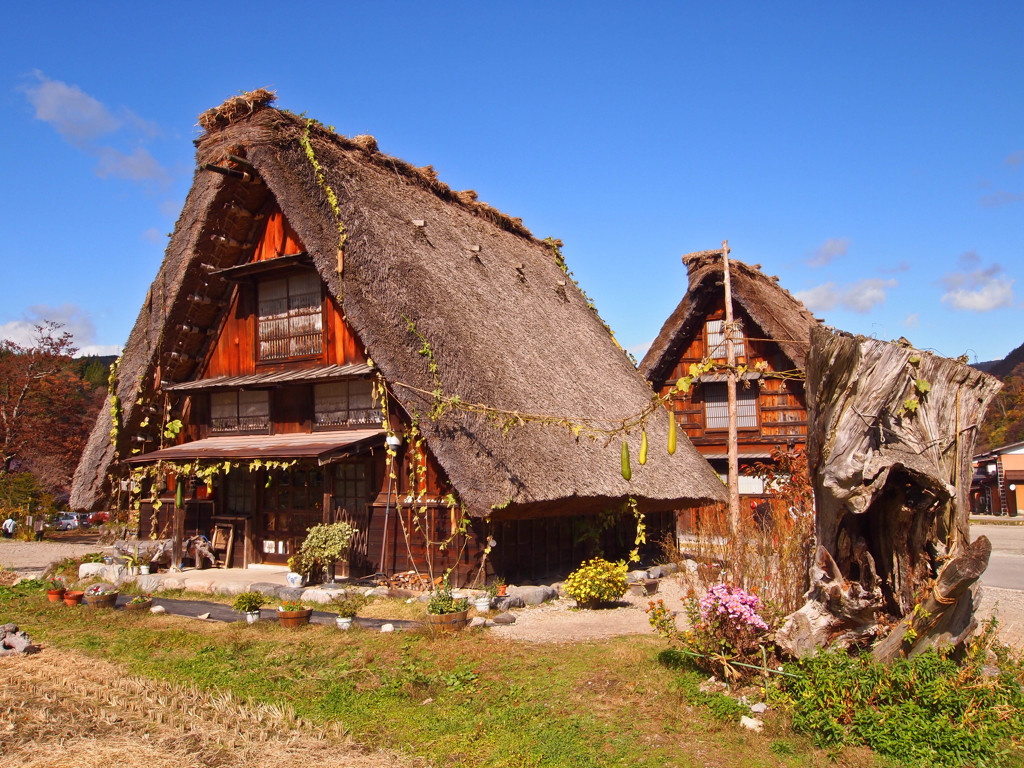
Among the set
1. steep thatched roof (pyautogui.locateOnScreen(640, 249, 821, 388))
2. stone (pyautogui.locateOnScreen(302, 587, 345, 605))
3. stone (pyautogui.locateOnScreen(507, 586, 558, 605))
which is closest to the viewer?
stone (pyautogui.locateOnScreen(302, 587, 345, 605))

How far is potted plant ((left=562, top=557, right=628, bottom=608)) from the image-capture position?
1209 centimetres

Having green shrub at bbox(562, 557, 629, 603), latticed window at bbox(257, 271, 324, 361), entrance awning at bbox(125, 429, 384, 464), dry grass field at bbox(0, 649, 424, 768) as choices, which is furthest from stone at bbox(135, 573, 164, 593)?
green shrub at bbox(562, 557, 629, 603)

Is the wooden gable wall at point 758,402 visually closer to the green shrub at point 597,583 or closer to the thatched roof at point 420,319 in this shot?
the thatched roof at point 420,319

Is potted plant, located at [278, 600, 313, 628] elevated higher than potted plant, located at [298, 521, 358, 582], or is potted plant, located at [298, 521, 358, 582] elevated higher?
potted plant, located at [298, 521, 358, 582]

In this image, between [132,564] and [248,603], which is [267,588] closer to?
[248,603]

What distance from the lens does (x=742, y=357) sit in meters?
27.0

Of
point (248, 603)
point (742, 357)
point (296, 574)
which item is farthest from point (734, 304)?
point (248, 603)

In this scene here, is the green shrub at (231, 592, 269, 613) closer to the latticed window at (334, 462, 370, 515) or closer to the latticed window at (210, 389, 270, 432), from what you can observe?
the latticed window at (334, 462, 370, 515)

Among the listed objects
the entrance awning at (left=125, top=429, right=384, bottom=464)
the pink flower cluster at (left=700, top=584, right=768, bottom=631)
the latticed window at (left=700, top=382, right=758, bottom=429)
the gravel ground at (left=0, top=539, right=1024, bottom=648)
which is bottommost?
the gravel ground at (left=0, top=539, right=1024, bottom=648)

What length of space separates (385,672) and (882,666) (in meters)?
4.65

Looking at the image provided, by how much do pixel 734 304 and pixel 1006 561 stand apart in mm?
11030

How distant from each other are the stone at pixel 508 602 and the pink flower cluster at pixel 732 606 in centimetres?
484

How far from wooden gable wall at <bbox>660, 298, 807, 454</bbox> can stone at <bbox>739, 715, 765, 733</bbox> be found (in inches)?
775

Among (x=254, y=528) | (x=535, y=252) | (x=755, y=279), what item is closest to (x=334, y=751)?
(x=254, y=528)
